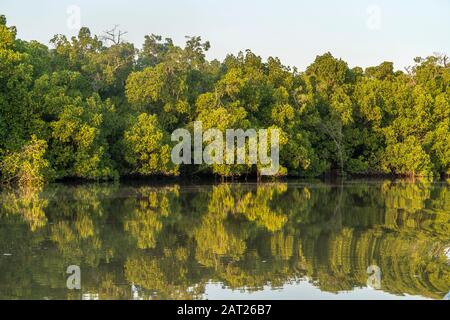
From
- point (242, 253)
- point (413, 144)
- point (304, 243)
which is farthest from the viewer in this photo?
point (413, 144)

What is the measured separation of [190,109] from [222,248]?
27.9 metres

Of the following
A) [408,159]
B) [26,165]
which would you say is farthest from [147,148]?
[408,159]

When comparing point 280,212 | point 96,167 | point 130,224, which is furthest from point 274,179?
point 130,224

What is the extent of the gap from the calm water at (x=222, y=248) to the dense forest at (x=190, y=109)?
766 cm

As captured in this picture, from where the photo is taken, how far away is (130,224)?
706 inches

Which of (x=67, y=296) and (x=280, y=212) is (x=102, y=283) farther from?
(x=280, y=212)

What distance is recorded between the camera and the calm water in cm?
1064

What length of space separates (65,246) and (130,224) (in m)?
3.76

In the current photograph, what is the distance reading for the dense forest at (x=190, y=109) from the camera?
32.6 metres

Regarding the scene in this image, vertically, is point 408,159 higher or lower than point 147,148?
lower

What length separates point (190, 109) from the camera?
41781mm

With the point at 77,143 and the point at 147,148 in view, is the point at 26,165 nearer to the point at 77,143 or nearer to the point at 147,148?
the point at 77,143

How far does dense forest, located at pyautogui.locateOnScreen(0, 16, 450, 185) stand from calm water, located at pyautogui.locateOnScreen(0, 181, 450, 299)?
7.66 metres

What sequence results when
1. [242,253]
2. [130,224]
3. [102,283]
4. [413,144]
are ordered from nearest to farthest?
[102,283] → [242,253] → [130,224] → [413,144]
